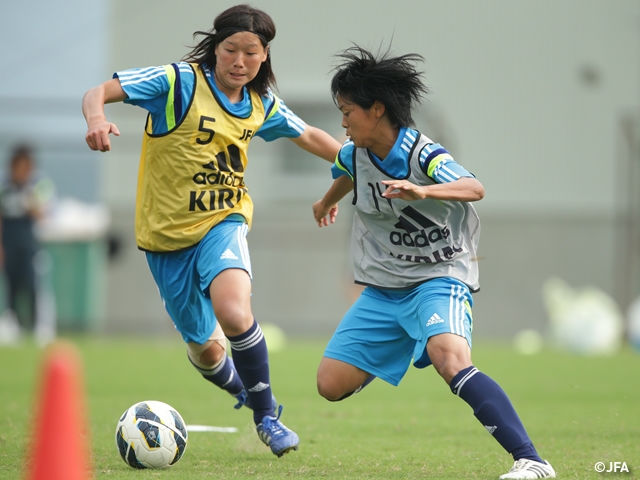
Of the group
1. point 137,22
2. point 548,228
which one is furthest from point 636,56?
point 137,22

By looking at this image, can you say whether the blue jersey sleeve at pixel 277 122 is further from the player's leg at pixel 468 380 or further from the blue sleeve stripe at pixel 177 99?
the player's leg at pixel 468 380

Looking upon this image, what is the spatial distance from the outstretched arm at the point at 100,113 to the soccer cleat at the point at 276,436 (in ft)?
5.35

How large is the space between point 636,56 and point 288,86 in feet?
21.8

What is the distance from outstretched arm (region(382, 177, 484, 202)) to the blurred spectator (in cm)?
1021

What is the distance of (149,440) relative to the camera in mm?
4562

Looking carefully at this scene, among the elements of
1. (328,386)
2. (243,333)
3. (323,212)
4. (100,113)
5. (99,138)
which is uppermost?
(100,113)

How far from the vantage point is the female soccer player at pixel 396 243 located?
4.54m

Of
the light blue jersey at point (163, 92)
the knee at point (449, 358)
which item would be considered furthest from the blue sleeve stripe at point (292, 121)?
Result: the knee at point (449, 358)

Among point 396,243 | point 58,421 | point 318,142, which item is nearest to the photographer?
point 58,421

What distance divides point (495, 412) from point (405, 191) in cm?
106

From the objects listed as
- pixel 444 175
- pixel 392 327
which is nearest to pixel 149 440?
pixel 392 327

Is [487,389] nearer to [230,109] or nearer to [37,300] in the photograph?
[230,109]

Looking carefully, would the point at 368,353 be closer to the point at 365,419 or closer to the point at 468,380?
the point at 468,380

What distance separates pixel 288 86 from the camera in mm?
18297
